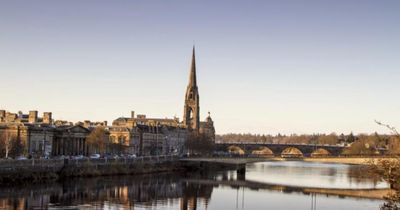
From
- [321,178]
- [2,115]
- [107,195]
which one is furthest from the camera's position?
[2,115]

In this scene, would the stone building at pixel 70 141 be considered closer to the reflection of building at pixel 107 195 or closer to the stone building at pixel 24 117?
the stone building at pixel 24 117

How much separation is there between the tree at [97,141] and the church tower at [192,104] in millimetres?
62705

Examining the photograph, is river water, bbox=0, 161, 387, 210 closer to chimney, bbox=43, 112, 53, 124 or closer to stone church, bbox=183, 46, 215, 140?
chimney, bbox=43, 112, 53, 124

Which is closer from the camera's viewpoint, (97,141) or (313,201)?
(313,201)

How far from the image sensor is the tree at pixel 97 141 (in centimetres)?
11319

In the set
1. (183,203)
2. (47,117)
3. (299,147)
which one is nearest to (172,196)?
(183,203)

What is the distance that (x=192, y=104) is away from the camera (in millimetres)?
182375

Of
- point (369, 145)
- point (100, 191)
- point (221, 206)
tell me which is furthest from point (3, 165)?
point (369, 145)

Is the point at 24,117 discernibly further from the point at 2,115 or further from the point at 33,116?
the point at 33,116

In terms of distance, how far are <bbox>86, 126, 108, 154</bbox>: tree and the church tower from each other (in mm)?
62705

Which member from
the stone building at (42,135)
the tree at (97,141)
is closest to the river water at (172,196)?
the stone building at (42,135)

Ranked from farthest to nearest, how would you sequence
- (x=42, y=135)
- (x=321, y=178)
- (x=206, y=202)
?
1. (x=42, y=135)
2. (x=321, y=178)
3. (x=206, y=202)

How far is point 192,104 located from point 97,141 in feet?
234

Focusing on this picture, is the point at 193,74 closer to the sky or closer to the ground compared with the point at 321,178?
closer to the sky
